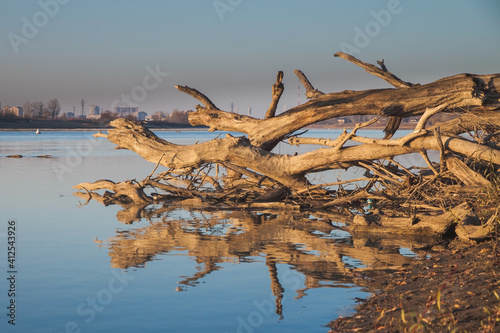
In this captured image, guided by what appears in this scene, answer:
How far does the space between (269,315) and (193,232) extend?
499 centimetres

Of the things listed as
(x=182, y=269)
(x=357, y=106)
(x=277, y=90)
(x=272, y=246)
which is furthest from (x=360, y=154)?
(x=182, y=269)

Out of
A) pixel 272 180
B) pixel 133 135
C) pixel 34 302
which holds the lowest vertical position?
pixel 34 302

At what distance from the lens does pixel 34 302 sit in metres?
7.19

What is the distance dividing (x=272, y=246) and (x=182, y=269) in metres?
1.99

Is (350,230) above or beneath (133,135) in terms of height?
beneath

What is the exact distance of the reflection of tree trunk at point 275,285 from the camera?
7.07 metres

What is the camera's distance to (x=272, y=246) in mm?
10289

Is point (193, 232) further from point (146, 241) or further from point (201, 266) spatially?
point (201, 266)

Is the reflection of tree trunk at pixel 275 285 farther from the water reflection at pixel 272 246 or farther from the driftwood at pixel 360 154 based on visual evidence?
the driftwood at pixel 360 154

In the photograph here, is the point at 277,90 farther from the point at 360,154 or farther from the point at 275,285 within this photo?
the point at 275,285

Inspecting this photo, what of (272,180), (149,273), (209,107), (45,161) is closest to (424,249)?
(149,273)

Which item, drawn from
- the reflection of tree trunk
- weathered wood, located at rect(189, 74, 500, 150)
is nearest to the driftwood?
weathered wood, located at rect(189, 74, 500, 150)

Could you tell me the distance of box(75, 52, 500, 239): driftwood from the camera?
11.5 m

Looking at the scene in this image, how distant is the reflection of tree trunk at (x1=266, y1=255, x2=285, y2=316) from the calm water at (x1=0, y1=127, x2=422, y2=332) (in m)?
0.01
